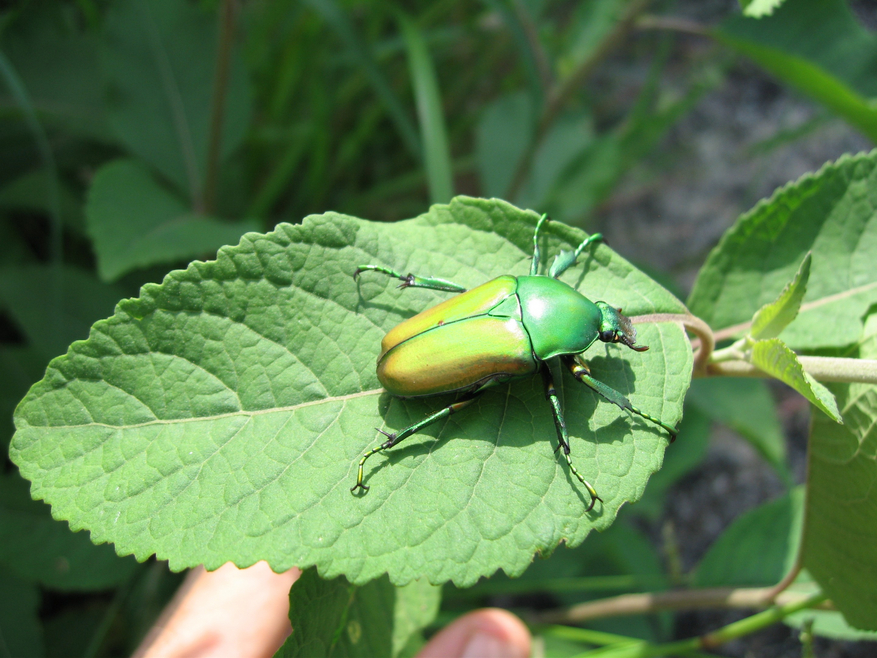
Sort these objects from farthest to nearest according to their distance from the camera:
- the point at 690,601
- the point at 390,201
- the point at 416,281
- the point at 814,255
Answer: the point at 390,201, the point at 690,601, the point at 814,255, the point at 416,281

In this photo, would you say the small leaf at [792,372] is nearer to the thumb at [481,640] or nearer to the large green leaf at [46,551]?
the thumb at [481,640]

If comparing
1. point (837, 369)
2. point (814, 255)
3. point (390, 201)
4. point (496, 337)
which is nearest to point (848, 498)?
point (837, 369)

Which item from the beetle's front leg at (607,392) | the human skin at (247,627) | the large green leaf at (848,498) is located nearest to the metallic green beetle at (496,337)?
the beetle's front leg at (607,392)

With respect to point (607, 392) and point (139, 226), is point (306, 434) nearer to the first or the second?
point (607, 392)

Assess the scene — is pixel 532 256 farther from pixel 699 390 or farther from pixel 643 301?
pixel 699 390

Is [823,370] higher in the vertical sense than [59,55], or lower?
lower

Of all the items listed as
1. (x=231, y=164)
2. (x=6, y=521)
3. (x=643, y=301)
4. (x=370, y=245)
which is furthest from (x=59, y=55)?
(x=643, y=301)
